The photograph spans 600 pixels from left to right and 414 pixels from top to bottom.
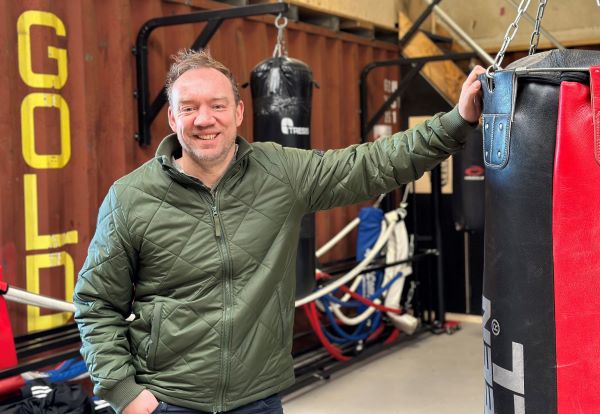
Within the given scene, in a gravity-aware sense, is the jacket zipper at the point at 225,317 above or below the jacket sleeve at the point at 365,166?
below

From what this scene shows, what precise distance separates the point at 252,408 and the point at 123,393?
1.15ft

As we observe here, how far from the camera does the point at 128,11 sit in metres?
4.36

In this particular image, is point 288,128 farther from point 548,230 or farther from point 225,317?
point 548,230

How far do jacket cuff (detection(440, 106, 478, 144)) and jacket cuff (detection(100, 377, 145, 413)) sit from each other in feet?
3.58

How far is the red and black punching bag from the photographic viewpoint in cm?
171

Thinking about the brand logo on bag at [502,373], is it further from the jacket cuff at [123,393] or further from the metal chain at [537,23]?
the jacket cuff at [123,393]

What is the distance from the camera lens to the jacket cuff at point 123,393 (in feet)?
6.61

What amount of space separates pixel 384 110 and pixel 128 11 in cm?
281

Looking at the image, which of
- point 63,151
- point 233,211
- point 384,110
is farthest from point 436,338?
point 233,211

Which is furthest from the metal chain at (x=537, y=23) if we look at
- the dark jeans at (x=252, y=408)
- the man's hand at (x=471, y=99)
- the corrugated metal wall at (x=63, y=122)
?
the corrugated metal wall at (x=63, y=122)

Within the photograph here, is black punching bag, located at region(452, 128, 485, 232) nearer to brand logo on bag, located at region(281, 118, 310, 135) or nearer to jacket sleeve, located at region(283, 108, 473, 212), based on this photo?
brand logo on bag, located at region(281, 118, 310, 135)

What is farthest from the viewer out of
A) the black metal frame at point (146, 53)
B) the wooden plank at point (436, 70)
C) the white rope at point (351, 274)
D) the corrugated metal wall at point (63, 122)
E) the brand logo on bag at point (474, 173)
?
the wooden plank at point (436, 70)

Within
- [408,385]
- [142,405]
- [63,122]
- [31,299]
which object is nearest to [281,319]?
[142,405]

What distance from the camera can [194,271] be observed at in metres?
2.04
